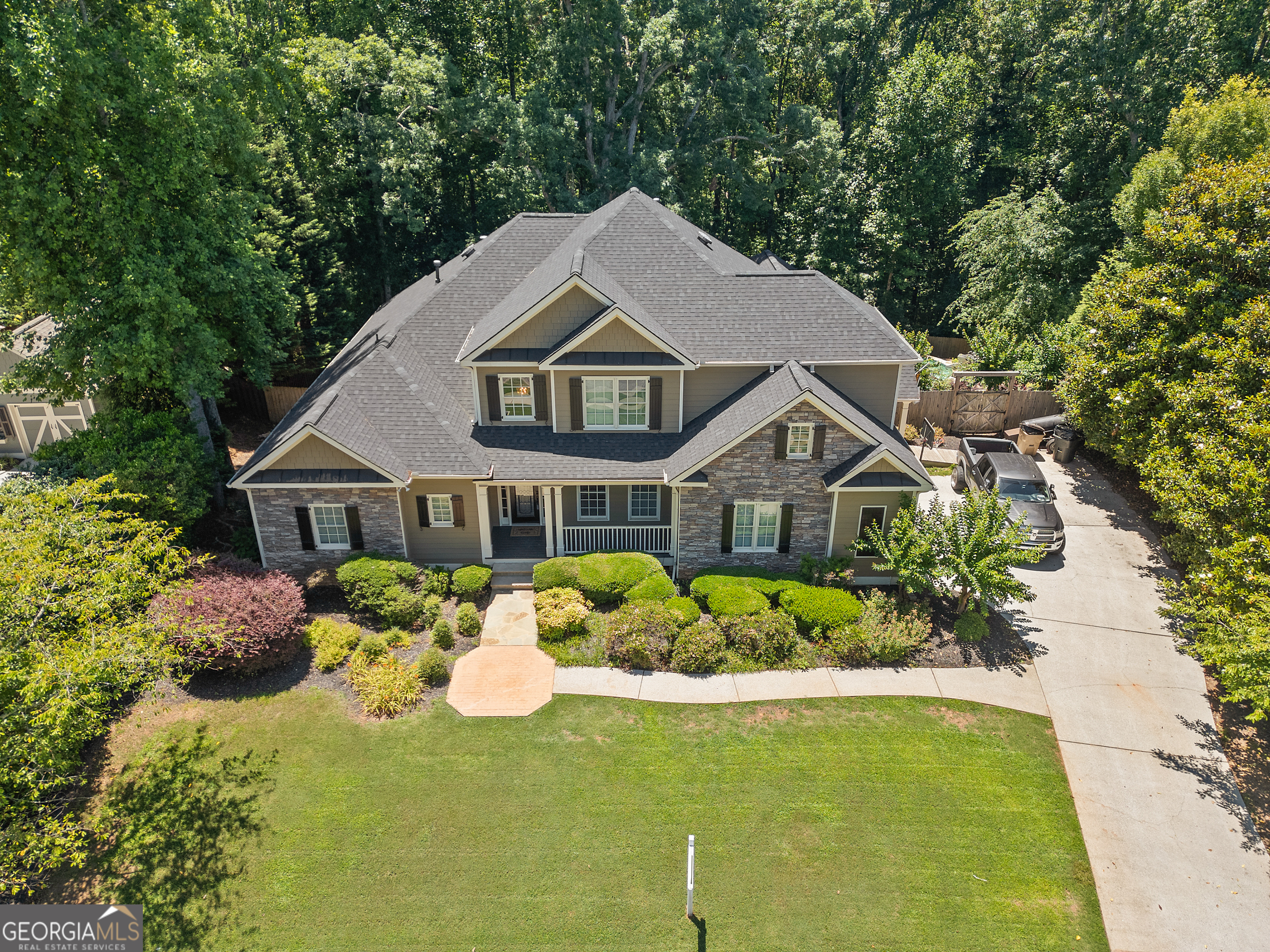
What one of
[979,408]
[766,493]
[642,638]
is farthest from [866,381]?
[979,408]

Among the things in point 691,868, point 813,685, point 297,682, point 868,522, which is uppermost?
point 868,522

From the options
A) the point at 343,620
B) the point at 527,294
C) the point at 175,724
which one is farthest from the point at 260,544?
the point at 527,294

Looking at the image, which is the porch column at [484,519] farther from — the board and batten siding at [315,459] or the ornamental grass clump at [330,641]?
the ornamental grass clump at [330,641]

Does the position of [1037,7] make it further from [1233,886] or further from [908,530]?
[1233,886]

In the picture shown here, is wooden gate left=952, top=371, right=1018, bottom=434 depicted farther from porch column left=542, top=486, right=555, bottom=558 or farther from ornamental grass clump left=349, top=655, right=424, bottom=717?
ornamental grass clump left=349, top=655, right=424, bottom=717

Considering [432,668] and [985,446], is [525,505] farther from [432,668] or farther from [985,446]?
[985,446]

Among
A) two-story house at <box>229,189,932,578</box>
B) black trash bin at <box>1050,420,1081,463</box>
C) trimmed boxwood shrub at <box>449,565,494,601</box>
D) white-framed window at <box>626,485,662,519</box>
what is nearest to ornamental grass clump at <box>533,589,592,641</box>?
trimmed boxwood shrub at <box>449,565,494,601</box>
